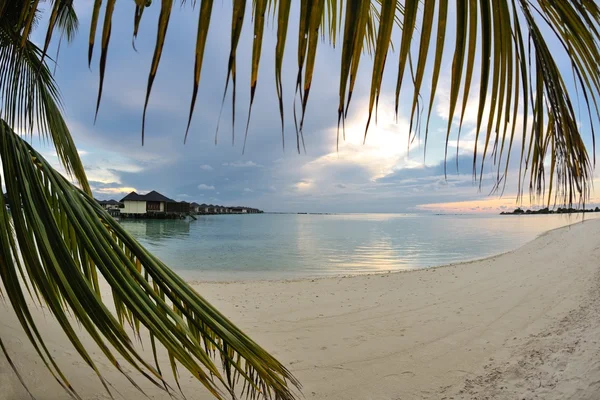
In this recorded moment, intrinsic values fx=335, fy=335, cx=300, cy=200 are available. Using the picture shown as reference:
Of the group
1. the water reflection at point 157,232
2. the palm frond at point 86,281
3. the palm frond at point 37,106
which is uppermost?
the palm frond at point 37,106

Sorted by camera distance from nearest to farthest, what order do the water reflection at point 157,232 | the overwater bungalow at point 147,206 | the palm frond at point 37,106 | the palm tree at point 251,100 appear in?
the palm tree at point 251,100 < the palm frond at point 37,106 < the water reflection at point 157,232 < the overwater bungalow at point 147,206

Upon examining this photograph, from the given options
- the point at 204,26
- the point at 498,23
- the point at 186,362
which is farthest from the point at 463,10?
the point at 186,362

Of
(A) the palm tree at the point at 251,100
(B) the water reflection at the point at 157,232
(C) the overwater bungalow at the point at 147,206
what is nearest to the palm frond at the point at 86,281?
(A) the palm tree at the point at 251,100

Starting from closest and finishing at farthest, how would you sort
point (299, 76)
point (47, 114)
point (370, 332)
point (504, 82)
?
point (299, 76) → point (504, 82) → point (47, 114) → point (370, 332)

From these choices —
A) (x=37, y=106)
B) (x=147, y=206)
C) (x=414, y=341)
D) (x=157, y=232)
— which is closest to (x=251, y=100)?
(x=37, y=106)

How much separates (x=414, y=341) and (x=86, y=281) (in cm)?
382

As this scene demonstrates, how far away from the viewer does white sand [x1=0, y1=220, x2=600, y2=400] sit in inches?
97.8

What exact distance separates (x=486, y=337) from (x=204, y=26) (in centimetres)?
444

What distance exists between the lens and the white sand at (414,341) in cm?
248

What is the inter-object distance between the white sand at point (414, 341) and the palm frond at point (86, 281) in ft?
6.24

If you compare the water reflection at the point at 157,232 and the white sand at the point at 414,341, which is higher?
the white sand at the point at 414,341

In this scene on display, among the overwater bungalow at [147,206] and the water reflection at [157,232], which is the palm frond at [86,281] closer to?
the water reflection at [157,232]

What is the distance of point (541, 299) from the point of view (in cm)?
548

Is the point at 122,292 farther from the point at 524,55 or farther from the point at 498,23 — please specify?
the point at 524,55
